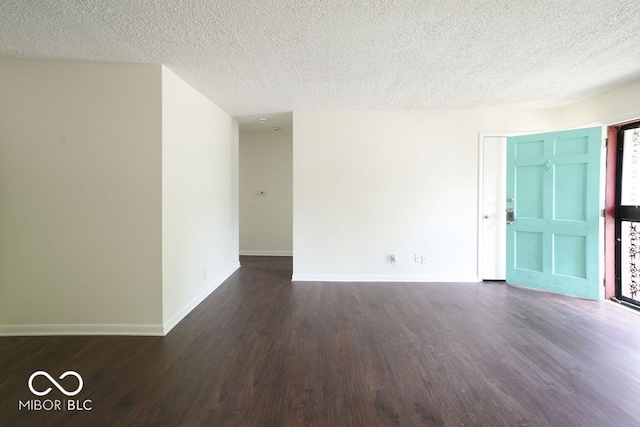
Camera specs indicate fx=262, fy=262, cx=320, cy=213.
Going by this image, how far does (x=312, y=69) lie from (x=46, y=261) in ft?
9.81

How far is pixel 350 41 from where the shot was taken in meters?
2.04

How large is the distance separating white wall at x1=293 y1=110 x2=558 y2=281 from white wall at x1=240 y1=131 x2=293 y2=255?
183 centimetres

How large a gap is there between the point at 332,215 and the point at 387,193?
2.85ft

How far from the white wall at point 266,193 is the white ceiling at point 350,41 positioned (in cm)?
257

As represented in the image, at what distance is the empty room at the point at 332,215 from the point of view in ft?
5.53

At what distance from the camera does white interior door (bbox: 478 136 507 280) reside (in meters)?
3.77

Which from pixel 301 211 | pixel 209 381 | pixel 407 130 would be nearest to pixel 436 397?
pixel 209 381

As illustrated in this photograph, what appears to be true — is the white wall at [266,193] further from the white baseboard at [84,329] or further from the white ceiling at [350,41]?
the white baseboard at [84,329]

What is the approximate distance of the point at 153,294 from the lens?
2418mm

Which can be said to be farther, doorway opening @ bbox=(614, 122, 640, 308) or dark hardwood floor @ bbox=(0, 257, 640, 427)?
doorway opening @ bbox=(614, 122, 640, 308)

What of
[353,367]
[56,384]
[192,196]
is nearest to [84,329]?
[56,384]

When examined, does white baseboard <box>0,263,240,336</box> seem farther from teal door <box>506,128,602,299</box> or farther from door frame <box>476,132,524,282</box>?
teal door <box>506,128,602,299</box>

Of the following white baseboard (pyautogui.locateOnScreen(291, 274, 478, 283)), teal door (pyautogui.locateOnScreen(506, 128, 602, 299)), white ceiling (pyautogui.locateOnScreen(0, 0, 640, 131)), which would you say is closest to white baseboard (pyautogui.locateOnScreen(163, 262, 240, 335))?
white baseboard (pyautogui.locateOnScreen(291, 274, 478, 283))

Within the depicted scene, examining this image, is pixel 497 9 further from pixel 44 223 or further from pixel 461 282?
pixel 44 223
